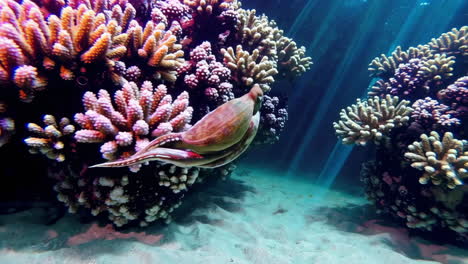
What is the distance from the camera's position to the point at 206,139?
1.50 metres

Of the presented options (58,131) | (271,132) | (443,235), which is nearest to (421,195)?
(443,235)

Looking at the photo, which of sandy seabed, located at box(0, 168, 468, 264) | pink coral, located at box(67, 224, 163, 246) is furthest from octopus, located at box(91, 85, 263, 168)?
pink coral, located at box(67, 224, 163, 246)

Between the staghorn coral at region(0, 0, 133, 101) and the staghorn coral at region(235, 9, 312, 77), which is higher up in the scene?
the staghorn coral at region(235, 9, 312, 77)

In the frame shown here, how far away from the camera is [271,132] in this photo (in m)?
5.42

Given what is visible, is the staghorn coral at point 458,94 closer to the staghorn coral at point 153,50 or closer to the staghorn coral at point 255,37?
the staghorn coral at point 255,37

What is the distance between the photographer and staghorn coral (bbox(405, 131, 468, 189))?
386 centimetres

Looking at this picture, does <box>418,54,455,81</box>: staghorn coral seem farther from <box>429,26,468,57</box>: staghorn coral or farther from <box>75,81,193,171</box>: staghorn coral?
<box>75,81,193,171</box>: staghorn coral

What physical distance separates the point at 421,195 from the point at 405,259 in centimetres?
139

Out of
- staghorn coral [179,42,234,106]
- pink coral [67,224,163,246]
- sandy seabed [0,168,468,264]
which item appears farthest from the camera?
staghorn coral [179,42,234,106]

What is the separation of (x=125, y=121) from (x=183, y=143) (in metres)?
1.26

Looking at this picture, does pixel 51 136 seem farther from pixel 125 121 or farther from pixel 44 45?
pixel 44 45

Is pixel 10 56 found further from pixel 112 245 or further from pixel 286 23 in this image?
pixel 286 23

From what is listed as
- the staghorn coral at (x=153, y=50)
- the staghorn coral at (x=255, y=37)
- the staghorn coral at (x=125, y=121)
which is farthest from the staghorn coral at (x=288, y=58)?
the staghorn coral at (x=125, y=121)

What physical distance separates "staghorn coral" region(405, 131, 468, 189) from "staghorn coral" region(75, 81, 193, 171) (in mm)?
4200
